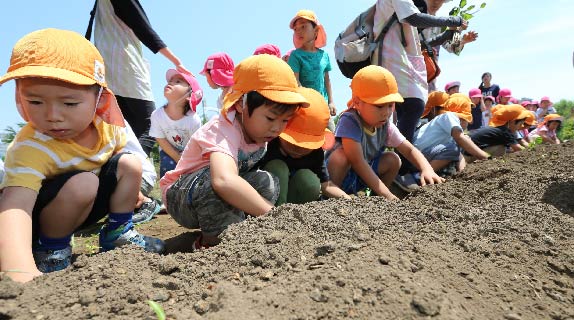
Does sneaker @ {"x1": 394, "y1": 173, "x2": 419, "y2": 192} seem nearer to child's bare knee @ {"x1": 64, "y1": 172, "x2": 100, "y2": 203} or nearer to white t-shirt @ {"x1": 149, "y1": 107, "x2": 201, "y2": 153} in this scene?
white t-shirt @ {"x1": 149, "y1": 107, "x2": 201, "y2": 153}

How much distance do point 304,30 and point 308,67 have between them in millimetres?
418

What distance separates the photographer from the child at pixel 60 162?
1676 millimetres

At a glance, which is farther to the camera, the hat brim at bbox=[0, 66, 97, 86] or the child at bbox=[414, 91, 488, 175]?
the child at bbox=[414, 91, 488, 175]

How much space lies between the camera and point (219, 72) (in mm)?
4695

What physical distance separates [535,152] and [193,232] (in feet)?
13.4

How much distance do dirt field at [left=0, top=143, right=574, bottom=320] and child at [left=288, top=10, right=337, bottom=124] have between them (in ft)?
9.73

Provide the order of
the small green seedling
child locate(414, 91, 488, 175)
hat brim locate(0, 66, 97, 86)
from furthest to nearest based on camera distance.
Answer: child locate(414, 91, 488, 175) < hat brim locate(0, 66, 97, 86) < the small green seedling

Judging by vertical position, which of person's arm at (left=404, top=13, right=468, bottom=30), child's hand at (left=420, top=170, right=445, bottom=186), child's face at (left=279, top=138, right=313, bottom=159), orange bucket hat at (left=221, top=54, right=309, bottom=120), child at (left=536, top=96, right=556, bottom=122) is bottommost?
child at (left=536, top=96, right=556, bottom=122)

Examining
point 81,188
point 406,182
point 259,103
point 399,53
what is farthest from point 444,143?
point 81,188

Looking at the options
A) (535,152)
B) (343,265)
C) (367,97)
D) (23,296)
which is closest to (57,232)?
(23,296)

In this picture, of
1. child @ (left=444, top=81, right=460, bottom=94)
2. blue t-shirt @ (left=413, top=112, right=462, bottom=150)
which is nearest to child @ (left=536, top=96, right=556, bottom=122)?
child @ (left=444, top=81, right=460, bottom=94)

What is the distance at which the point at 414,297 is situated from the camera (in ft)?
3.70

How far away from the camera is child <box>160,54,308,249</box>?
230 cm

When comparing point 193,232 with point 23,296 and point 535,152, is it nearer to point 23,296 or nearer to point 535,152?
point 23,296
